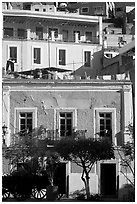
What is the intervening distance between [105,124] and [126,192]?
370 cm

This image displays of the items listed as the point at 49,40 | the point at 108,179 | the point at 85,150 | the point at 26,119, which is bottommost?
the point at 108,179

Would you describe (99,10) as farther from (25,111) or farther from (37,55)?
(25,111)

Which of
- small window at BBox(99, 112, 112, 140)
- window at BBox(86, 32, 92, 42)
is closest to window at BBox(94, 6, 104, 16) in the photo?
window at BBox(86, 32, 92, 42)

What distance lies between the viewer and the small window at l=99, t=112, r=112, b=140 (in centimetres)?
2575

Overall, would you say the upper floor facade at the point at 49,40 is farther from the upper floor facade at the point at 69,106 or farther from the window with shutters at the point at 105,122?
the window with shutters at the point at 105,122

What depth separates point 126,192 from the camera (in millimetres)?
24750

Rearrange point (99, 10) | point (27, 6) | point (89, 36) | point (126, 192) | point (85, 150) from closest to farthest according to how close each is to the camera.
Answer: point (85, 150) → point (126, 192) → point (89, 36) → point (27, 6) → point (99, 10)

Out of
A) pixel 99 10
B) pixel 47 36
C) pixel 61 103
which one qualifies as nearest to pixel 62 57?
pixel 47 36

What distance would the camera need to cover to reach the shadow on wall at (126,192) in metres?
24.1

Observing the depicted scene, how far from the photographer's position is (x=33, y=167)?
78.0 ft

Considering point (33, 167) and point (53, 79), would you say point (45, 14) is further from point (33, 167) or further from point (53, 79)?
point (33, 167)

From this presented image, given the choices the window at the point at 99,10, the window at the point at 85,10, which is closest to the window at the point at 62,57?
the window at the point at 85,10

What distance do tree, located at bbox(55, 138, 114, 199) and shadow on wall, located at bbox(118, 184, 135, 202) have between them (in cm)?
188

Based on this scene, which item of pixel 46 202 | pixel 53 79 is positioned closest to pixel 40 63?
pixel 53 79
